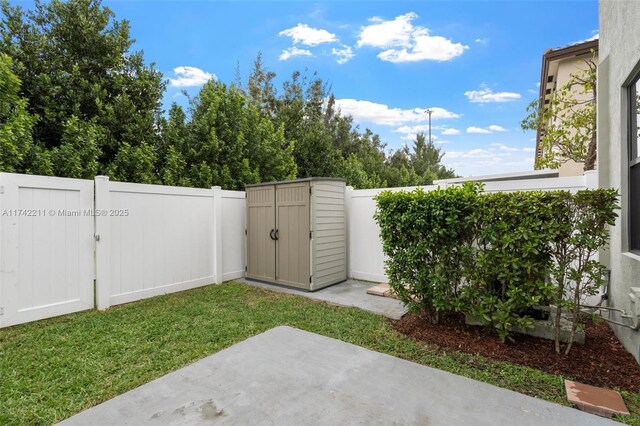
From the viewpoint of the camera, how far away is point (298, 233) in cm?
558

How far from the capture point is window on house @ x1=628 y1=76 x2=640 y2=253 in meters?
2.96

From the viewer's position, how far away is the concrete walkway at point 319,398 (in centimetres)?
204

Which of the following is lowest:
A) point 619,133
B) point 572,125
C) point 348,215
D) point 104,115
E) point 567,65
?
point 348,215

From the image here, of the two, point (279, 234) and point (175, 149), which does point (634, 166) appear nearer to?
point (279, 234)

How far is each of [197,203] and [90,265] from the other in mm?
1945

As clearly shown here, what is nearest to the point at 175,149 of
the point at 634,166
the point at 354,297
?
the point at 354,297

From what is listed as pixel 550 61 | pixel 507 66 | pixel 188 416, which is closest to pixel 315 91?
pixel 507 66

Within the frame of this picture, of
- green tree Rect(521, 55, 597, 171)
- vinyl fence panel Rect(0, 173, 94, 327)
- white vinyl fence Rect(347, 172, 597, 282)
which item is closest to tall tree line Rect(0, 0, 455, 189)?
vinyl fence panel Rect(0, 173, 94, 327)

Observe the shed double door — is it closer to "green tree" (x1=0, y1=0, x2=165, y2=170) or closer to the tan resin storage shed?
the tan resin storage shed

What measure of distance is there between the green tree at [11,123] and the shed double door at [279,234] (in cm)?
383

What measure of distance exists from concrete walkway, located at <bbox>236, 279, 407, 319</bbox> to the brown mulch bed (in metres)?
0.52

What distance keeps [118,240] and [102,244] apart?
0.24 meters

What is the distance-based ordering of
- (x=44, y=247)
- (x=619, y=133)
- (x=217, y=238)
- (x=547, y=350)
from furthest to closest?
(x=217, y=238), (x=44, y=247), (x=619, y=133), (x=547, y=350)

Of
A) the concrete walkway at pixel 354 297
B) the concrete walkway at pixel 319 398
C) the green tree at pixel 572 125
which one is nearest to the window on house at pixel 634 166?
the concrete walkway at pixel 319 398
